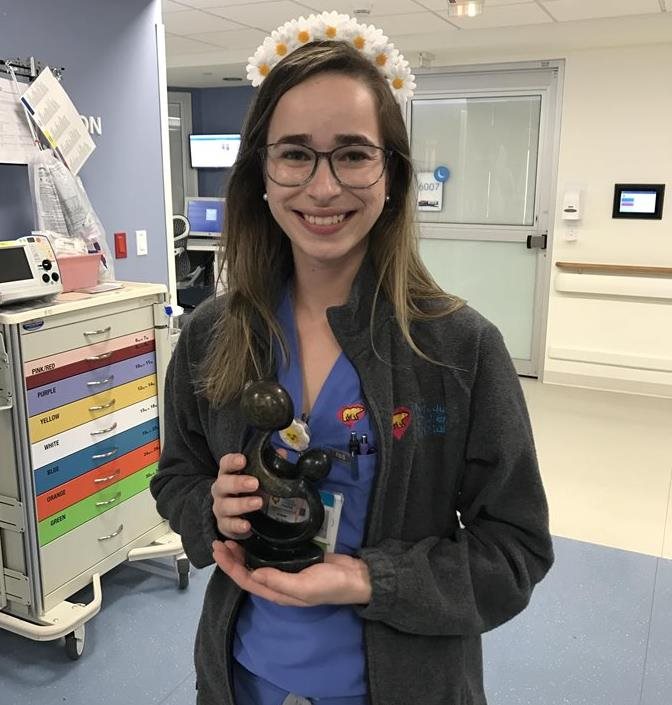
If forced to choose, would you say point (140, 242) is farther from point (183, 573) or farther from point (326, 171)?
point (326, 171)

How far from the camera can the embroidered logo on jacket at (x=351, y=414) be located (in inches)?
34.9

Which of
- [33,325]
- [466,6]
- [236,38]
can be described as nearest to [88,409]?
[33,325]

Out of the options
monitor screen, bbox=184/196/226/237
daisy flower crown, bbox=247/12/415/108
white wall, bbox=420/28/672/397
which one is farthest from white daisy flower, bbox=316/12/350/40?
monitor screen, bbox=184/196/226/237

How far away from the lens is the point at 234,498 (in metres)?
0.83

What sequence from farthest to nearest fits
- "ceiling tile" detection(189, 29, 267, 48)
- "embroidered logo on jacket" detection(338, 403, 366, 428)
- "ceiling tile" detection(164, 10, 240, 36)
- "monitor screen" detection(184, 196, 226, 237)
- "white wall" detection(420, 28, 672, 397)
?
"monitor screen" detection(184, 196, 226, 237) < "ceiling tile" detection(189, 29, 267, 48) < "white wall" detection(420, 28, 672, 397) < "ceiling tile" detection(164, 10, 240, 36) < "embroidered logo on jacket" detection(338, 403, 366, 428)

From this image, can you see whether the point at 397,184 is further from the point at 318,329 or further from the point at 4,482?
the point at 4,482

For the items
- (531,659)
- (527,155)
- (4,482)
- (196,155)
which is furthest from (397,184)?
(196,155)

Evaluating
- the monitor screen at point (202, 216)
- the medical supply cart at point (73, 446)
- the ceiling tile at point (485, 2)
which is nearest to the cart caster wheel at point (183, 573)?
the medical supply cart at point (73, 446)

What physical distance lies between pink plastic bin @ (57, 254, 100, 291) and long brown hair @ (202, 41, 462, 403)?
1.52 metres

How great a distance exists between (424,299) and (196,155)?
785cm

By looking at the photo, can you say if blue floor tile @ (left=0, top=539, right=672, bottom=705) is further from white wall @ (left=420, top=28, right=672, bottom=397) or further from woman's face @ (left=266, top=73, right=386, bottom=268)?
white wall @ (left=420, top=28, right=672, bottom=397)

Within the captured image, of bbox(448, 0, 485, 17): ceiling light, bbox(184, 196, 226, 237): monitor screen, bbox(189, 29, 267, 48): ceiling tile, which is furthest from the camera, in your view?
bbox(184, 196, 226, 237): monitor screen

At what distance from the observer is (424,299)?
3.04 feet

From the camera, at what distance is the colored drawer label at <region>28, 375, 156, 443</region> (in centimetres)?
213
